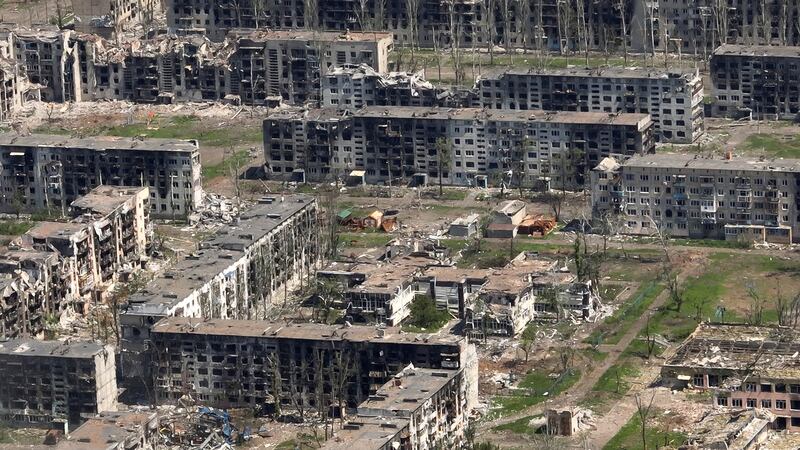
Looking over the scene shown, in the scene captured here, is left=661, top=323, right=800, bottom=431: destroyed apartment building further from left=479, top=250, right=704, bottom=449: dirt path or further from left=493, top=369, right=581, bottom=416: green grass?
left=493, top=369, right=581, bottom=416: green grass

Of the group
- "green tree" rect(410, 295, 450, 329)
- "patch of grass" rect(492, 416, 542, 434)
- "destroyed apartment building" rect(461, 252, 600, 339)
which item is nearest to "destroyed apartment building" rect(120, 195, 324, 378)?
"green tree" rect(410, 295, 450, 329)

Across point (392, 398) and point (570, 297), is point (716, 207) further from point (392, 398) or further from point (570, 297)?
point (392, 398)

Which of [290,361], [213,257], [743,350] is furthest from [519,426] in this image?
[213,257]

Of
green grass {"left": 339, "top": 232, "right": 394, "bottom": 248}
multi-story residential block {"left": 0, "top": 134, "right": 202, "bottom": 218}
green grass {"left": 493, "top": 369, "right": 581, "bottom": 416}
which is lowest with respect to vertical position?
green grass {"left": 493, "top": 369, "right": 581, "bottom": 416}

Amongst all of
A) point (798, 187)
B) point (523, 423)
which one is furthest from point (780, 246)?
point (523, 423)

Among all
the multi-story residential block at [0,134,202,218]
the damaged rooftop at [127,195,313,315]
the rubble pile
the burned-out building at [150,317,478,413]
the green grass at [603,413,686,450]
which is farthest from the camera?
the multi-story residential block at [0,134,202,218]

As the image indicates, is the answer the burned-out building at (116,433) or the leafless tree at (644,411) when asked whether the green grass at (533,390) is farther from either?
the burned-out building at (116,433)
